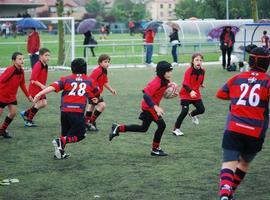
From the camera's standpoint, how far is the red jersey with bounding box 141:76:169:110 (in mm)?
9031

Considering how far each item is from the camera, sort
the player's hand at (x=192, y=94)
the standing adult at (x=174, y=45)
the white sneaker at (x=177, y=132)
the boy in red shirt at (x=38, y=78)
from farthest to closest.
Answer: the standing adult at (x=174, y=45), the boy in red shirt at (x=38, y=78), the white sneaker at (x=177, y=132), the player's hand at (x=192, y=94)

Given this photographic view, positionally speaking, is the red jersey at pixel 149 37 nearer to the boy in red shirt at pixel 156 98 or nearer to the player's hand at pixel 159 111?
the boy in red shirt at pixel 156 98

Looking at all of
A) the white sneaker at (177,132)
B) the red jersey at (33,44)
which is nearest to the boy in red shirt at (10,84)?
the white sneaker at (177,132)

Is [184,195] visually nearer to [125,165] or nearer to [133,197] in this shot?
[133,197]

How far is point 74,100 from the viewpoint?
8.96 meters

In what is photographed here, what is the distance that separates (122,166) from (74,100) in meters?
1.31

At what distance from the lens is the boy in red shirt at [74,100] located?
29.2 feet

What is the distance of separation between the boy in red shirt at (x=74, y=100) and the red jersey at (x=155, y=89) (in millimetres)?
856

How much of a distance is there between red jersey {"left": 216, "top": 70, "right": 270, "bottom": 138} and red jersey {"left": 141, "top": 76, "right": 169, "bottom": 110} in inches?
111

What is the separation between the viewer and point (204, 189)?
7141mm

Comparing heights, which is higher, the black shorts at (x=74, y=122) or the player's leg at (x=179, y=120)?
the black shorts at (x=74, y=122)

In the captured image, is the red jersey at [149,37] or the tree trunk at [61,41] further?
the tree trunk at [61,41]

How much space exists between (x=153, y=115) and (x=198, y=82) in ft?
7.72

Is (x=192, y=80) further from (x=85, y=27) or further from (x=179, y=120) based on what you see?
(x=85, y=27)
